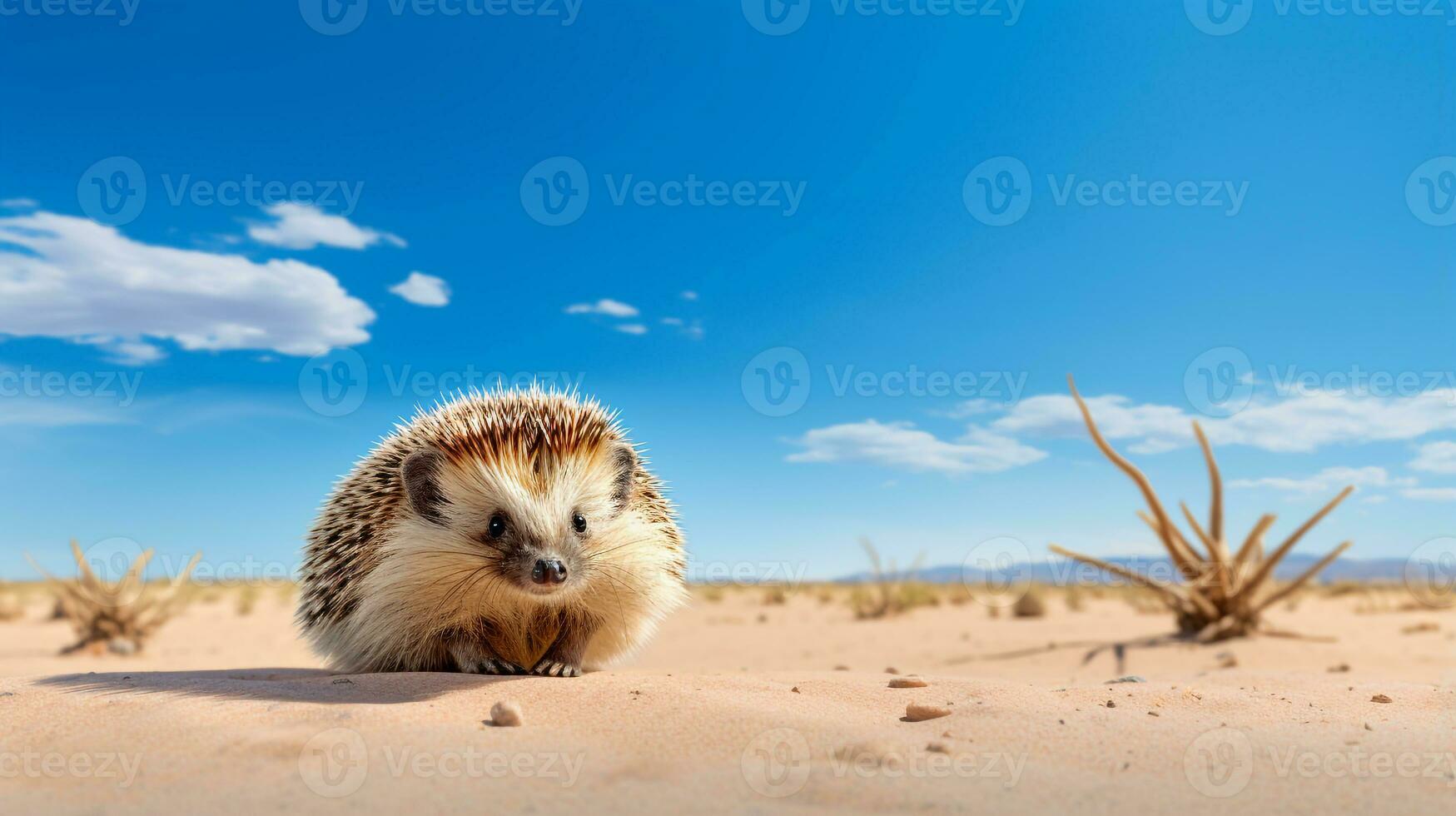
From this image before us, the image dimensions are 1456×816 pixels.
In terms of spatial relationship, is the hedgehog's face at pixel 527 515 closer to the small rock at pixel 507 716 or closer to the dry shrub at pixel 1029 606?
the small rock at pixel 507 716

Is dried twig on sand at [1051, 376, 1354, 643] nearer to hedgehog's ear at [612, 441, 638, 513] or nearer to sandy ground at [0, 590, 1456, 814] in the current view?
sandy ground at [0, 590, 1456, 814]

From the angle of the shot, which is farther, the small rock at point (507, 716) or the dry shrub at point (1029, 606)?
the dry shrub at point (1029, 606)

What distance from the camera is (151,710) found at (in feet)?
14.1

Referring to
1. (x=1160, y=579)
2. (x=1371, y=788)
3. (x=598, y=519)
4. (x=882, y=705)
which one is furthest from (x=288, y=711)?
(x=1160, y=579)

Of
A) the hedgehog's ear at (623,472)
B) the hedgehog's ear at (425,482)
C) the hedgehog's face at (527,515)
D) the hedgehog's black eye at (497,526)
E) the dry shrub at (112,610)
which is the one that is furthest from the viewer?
the dry shrub at (112,610)

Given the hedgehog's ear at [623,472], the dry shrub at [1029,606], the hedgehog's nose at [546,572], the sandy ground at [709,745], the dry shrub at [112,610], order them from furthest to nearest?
the dry shrub at [1029,606], the dry shrub at [112,610], the hedgehog's ear at [623,472], the hedgehog's nose at [546,572], the sandy ground at [709,745]

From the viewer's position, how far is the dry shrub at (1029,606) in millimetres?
19656

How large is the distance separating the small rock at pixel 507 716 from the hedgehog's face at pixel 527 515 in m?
1.15

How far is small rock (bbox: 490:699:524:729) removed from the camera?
157 inches

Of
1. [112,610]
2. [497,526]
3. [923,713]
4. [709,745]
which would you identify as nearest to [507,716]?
[709,745]

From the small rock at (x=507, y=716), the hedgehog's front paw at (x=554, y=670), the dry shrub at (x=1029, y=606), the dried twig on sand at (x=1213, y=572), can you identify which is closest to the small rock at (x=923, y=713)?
the small rock at (x=507, y=716)

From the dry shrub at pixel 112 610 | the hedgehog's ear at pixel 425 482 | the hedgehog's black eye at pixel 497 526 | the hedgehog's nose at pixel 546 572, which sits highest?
the hedgehog's ear at pixel 425 482

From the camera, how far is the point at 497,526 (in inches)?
218

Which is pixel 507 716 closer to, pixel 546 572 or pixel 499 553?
pixel 546 572
